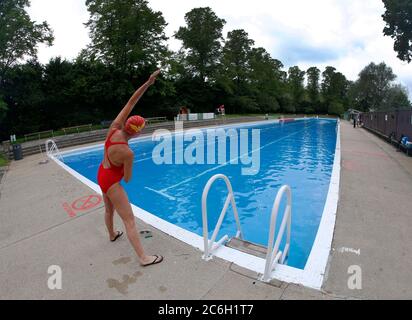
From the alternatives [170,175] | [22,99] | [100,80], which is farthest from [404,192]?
[100,80]

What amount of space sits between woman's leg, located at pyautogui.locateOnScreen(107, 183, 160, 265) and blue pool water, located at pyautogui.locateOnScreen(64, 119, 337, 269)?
2744 millimetres

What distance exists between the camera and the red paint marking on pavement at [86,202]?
567cm

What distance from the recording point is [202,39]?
4481 cm

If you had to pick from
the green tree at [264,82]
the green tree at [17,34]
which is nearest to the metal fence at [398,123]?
the green tree at [17,34]

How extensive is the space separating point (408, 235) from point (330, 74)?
316 ft

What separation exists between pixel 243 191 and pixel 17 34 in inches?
772

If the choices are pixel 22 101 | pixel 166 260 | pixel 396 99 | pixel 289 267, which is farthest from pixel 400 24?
pixel 396 99

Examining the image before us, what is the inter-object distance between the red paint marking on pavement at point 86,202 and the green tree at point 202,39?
142 feet

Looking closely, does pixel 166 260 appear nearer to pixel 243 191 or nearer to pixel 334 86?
pixel 243 191

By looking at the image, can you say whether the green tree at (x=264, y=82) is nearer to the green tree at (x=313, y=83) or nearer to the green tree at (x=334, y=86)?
the green tree at (x=313, y=83)

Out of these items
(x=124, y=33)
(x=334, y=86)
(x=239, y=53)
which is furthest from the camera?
(x=334, y=86)

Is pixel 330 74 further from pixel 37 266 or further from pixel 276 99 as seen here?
pixel 37 266

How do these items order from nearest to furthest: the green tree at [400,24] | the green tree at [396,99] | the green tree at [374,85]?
the green tree at [400,24] → the green tree at [396,99] → the green tree at [374,85]

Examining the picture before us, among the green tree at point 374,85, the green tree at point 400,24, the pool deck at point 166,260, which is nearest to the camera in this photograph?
the pool deck at point 166,260
